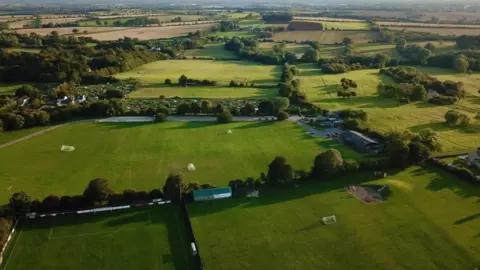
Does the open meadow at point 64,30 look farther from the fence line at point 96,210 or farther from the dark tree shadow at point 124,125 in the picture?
the fence line at point 96,210

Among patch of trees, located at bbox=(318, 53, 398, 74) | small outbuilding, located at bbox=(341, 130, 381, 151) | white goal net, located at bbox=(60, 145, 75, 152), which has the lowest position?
white goal net, located at bbox=(60, 145, 75, 152)

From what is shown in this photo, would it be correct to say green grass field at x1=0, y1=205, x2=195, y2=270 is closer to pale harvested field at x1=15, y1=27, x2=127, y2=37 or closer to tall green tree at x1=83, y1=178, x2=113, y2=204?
tall green tree at x1=83, y1=178, x2=113, y2=204

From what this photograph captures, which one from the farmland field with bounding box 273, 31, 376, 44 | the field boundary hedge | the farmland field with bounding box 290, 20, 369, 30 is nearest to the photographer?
the field boundary hedge

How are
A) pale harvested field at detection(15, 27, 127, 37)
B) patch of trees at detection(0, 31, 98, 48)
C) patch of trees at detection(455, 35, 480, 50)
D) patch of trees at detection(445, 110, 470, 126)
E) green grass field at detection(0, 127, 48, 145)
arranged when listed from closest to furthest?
green grass field at detection(0, 127, 48, 145)
patch of trees at detection(445, 110, 470, 126)
patch of trees at detection(0, 31, 98, 48)
patch of trees at detection(455, 35, 480, 50)
pale harvested field at detection(15, 27, 127, 37)

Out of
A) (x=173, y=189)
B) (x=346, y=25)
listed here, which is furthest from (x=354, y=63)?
(x=173, y=189)

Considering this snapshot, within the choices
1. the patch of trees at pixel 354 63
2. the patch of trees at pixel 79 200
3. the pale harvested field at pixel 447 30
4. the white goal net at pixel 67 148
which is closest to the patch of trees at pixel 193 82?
the patch of trees at pixel 354 63

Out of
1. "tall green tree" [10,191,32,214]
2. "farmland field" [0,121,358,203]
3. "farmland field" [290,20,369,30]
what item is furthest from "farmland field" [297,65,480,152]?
"farmland field" [290,20,369,30]

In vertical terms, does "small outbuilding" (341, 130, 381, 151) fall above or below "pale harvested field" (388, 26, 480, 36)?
below
